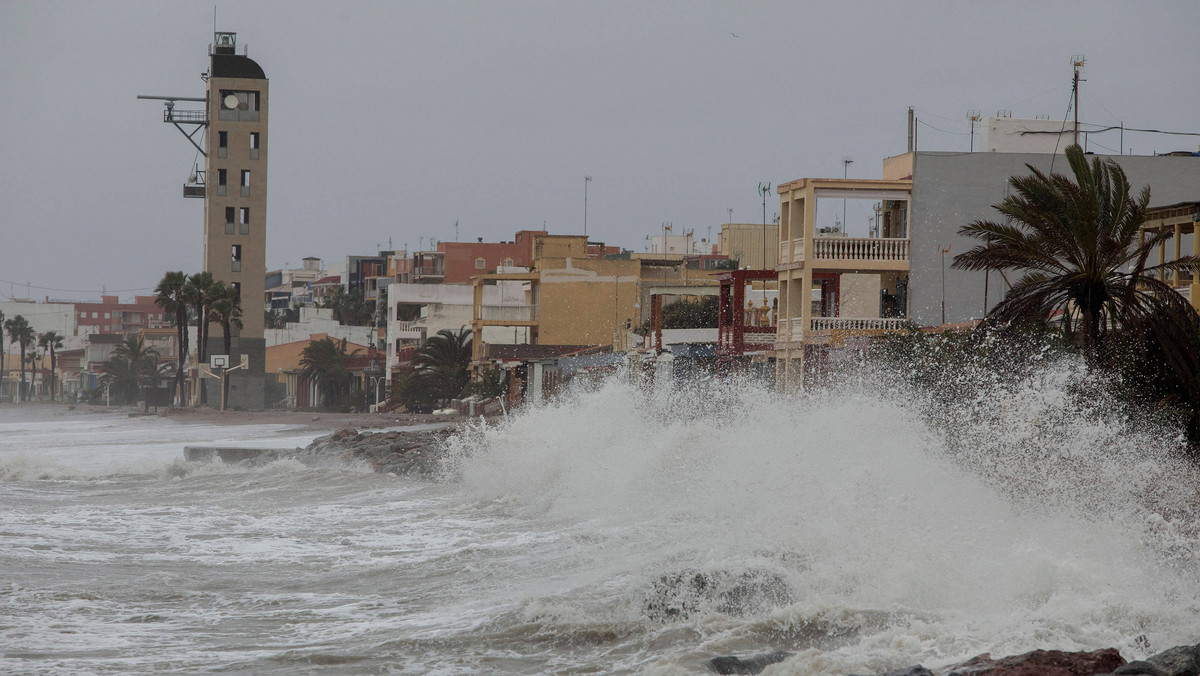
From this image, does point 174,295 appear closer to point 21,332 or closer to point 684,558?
point 21,332

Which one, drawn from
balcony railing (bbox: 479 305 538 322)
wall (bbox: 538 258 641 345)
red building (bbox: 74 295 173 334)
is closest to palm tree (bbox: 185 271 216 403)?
balcony railing (bbox: 479 305 538 322)

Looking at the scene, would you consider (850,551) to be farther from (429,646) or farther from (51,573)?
(51,573)

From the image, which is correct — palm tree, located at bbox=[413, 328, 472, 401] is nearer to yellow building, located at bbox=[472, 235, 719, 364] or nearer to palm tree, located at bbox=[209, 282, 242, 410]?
yellow building, located at bbox=[472, 235, 719, 364]

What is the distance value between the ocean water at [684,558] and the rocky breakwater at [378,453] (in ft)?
18.1

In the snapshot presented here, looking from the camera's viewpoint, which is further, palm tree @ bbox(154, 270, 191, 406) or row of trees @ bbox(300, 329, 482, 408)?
palm tree @ bbox(154, 270, 191, 406)

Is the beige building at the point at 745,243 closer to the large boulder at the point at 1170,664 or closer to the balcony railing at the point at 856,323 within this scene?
the balcony railing at the point at 856,323

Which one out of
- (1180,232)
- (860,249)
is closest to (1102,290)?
(1180,232)

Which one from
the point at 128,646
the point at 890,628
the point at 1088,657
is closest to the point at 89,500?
the point at 128,646

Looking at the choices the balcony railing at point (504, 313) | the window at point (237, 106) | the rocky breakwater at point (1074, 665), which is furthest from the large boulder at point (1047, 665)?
the window at point (237, 106)

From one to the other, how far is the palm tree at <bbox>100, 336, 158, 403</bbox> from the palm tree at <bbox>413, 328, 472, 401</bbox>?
5077 cm

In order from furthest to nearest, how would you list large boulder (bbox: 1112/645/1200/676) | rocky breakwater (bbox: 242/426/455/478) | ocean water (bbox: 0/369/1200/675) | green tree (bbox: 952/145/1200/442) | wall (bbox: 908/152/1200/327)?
wall (bbox: 908/152/1200/327)
rocky breakwater (bbox: 242/426/455/478)
green tree (bbox: 952/145/1200/442)
ocean water (bbox: 0/369/1200/675)
large boulder (bbox: 1112/645/1200/676)

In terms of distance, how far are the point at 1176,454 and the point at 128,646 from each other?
13.2 meters

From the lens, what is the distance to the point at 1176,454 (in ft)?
58.4

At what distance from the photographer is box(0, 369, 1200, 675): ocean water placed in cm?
1029
